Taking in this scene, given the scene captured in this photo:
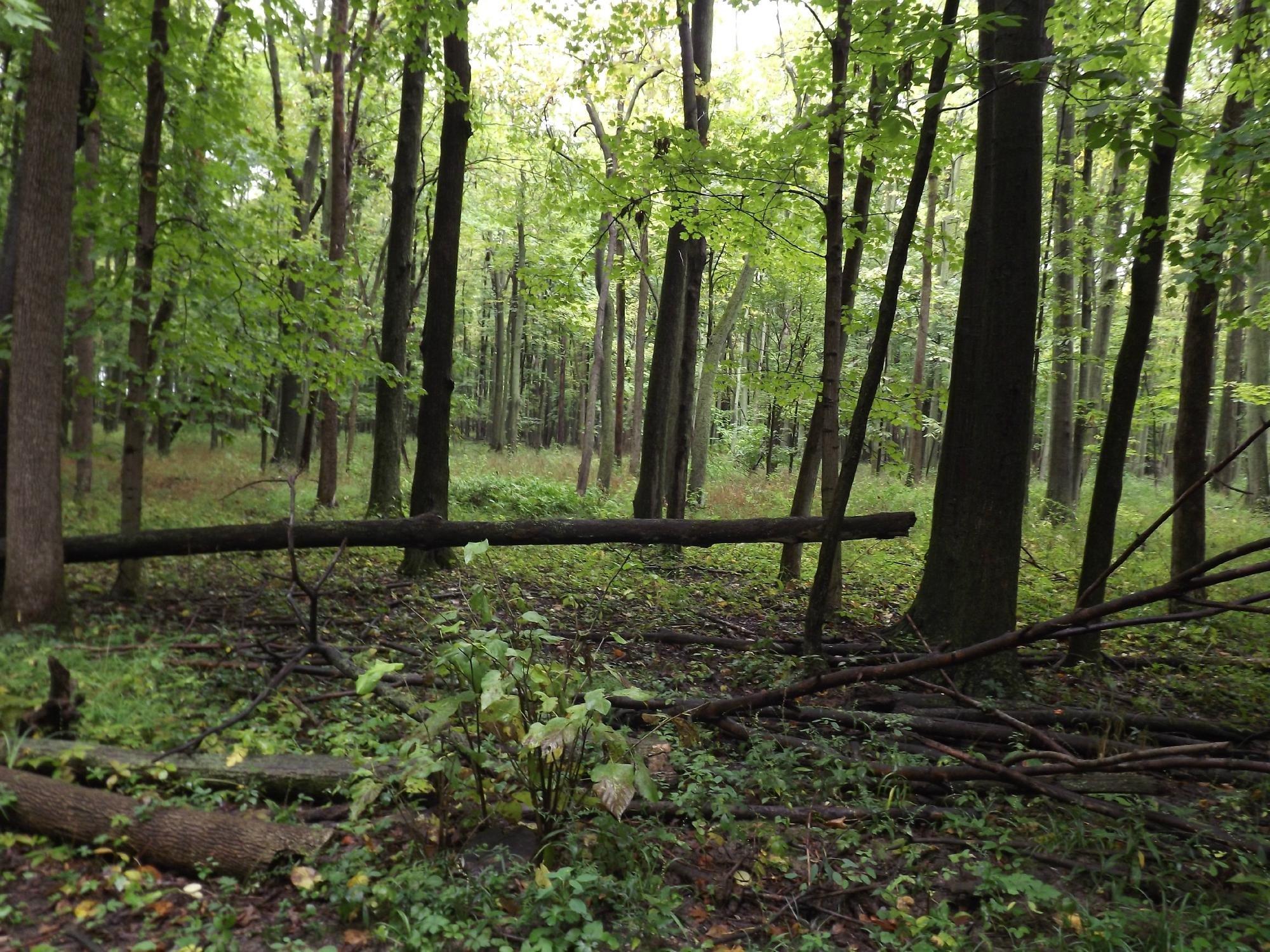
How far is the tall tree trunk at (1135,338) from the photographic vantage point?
19.5 feet

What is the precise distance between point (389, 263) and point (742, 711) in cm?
950

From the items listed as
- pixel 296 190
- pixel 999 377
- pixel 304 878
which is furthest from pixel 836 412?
pixel 296 190

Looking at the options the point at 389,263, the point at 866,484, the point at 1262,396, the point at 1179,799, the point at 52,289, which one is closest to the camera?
the point at 1179,799

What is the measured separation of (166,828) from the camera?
3.45 meters

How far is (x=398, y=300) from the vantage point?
38.2ft

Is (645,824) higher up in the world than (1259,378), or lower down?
lower down

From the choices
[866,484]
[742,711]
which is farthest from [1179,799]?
[866,484]

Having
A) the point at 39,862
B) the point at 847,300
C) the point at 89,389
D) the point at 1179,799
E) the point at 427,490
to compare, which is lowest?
the point at 39,862

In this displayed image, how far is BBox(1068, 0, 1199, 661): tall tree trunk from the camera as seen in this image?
593 centimetres

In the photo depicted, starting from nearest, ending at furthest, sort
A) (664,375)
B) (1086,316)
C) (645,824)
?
(645,824) → (664,375) → (1086,316)

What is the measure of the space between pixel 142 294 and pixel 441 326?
333 centimetres

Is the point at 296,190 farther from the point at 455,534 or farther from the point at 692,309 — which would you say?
the point at 455,534

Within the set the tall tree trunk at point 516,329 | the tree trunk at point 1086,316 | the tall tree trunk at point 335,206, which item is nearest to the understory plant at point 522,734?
the tall tree trunk at point 335,206

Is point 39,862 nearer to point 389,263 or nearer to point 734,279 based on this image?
point 389,263
